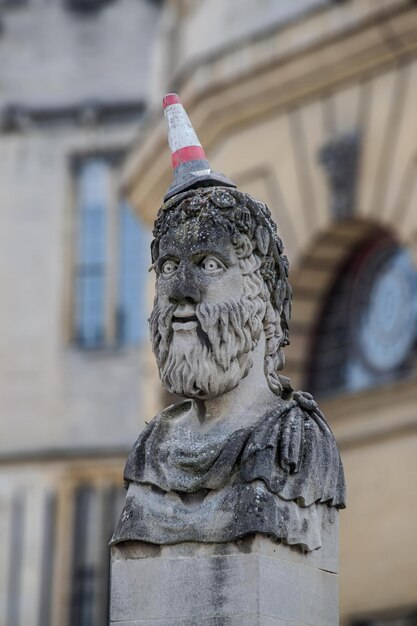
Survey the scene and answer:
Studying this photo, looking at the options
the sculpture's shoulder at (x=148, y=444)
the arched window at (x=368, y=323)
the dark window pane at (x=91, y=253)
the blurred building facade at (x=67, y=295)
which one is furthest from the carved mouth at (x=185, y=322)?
the dark window pane at (x=91, y=253)

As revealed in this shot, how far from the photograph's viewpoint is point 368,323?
22.1 metres

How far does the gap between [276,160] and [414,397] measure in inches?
119

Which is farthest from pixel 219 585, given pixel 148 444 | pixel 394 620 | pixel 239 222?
pixel 394 620

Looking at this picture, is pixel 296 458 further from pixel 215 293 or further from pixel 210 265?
pixel 210 265

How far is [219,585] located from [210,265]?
1406mm

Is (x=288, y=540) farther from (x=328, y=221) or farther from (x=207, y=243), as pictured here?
(x=328, y=221)

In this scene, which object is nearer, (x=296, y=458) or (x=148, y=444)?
(x=296, y=458)

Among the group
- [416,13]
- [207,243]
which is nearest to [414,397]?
[416,13]

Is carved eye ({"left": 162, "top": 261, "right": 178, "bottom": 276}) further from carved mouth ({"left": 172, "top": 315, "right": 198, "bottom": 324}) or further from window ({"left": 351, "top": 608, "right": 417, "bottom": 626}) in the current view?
window ({"left": 351, "top": 608, "right": 417, "bottom": 626})

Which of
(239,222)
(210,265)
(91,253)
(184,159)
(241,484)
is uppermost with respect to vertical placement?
(91,253)

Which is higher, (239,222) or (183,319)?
(239,222)

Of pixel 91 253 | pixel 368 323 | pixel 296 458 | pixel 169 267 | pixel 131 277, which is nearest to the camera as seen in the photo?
pixel 296 458

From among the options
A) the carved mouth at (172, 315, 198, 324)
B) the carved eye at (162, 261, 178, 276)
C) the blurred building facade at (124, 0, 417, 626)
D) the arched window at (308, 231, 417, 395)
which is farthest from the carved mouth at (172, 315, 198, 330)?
the arched window at (308, 231, 417, 395)

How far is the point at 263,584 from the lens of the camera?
9.40 metres
